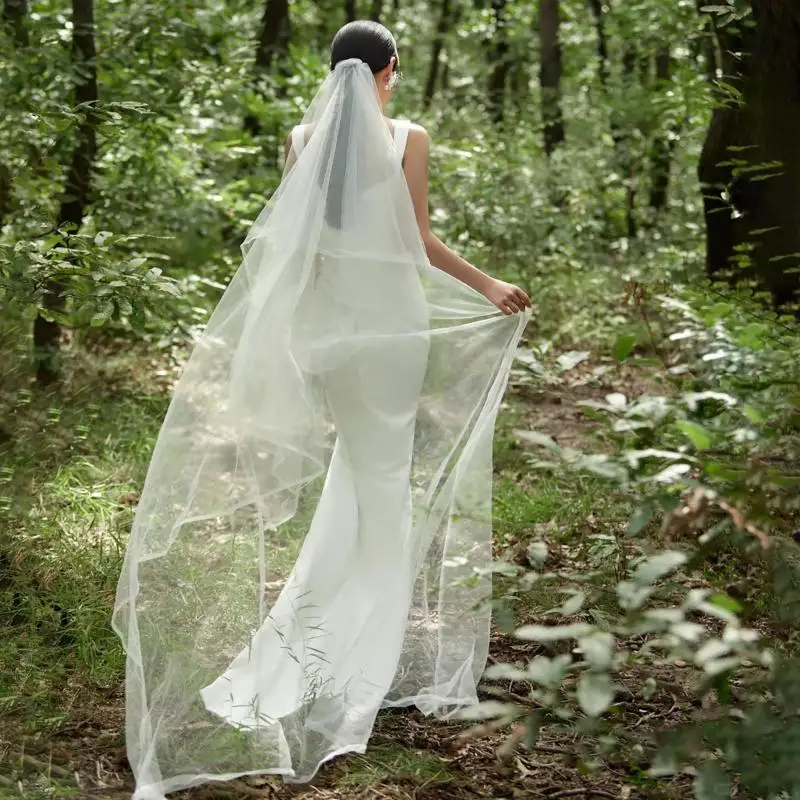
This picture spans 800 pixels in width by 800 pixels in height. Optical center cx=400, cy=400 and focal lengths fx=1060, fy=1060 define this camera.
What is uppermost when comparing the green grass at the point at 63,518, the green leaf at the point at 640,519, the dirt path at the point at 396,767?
the green leaf at the point at 640,519

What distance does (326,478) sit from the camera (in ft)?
12.3

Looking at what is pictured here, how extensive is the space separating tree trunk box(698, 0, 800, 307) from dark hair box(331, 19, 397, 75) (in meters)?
3.43

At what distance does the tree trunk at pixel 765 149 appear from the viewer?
20.6ft

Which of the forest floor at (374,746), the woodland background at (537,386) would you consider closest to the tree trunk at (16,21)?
the woodland background at (537,386)

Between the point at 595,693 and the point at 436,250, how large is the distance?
6.55 feet

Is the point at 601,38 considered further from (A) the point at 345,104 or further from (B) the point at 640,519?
(B) the point at 640,519

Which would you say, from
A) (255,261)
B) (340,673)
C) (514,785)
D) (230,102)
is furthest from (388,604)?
(230,102)

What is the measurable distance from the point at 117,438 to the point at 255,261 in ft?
9.75

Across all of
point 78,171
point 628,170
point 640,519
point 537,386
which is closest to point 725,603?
point 640,519

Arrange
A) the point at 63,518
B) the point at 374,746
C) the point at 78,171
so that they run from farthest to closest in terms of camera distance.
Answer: the point at 78,171, the point at 63,518, the point at 374,746

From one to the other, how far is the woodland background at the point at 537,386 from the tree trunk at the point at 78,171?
0.07ft

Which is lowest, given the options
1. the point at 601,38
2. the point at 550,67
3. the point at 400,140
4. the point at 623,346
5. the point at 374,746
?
the point at 374,746

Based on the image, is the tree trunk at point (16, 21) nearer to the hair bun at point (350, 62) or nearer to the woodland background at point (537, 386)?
the woodland background at point (537, 386)

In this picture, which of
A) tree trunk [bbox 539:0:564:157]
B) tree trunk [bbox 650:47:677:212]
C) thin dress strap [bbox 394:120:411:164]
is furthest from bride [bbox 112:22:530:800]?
tree trunk [bbox 539:0:564:157]
